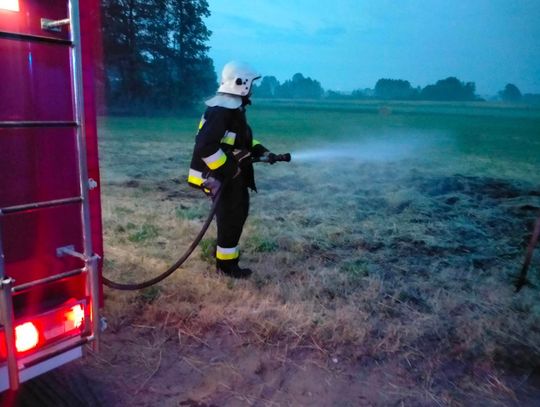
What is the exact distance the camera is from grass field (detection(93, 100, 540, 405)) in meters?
3.11

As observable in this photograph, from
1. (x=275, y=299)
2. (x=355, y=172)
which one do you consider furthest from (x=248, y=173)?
(x=355, y=172)

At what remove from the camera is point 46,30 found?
192 centimetres

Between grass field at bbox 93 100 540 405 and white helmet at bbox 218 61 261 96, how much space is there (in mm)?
1719

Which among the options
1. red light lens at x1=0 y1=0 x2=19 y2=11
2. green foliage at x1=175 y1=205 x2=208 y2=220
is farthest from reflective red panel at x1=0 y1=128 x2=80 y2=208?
green foliage at x1=175 y1=205 x2=208 y2=220

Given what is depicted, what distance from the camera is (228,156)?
12.3ft

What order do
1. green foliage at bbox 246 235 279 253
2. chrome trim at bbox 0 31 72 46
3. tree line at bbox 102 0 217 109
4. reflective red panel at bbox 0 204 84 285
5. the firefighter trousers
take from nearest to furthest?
chrome trim at bbox 0 31 72 46 < reflective red panel at bbox 0 204 84 285 < the firefighter trousers < green foliage at bbox 246 235 279 253 < tree line at bbox 102 0 217 109

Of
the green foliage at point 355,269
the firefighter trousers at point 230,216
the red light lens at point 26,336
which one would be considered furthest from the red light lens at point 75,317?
the green foliage at point 355,269

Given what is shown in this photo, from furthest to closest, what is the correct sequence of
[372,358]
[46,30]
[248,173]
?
1. [248,173]
2. [372,358]
3. [46,30]

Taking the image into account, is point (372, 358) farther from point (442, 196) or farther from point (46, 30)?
point (442, 196)

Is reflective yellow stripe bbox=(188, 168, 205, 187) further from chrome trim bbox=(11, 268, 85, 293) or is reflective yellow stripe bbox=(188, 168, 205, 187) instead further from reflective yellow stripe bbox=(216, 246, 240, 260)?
chrome trim bbox=(11, 268, 85, 293)

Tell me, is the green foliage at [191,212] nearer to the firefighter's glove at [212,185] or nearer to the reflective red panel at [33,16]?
the firefighter's glove at [212,185]

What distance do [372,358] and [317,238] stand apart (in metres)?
2.50

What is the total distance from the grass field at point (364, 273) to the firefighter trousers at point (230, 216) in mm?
254

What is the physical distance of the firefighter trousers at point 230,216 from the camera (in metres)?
4.02
